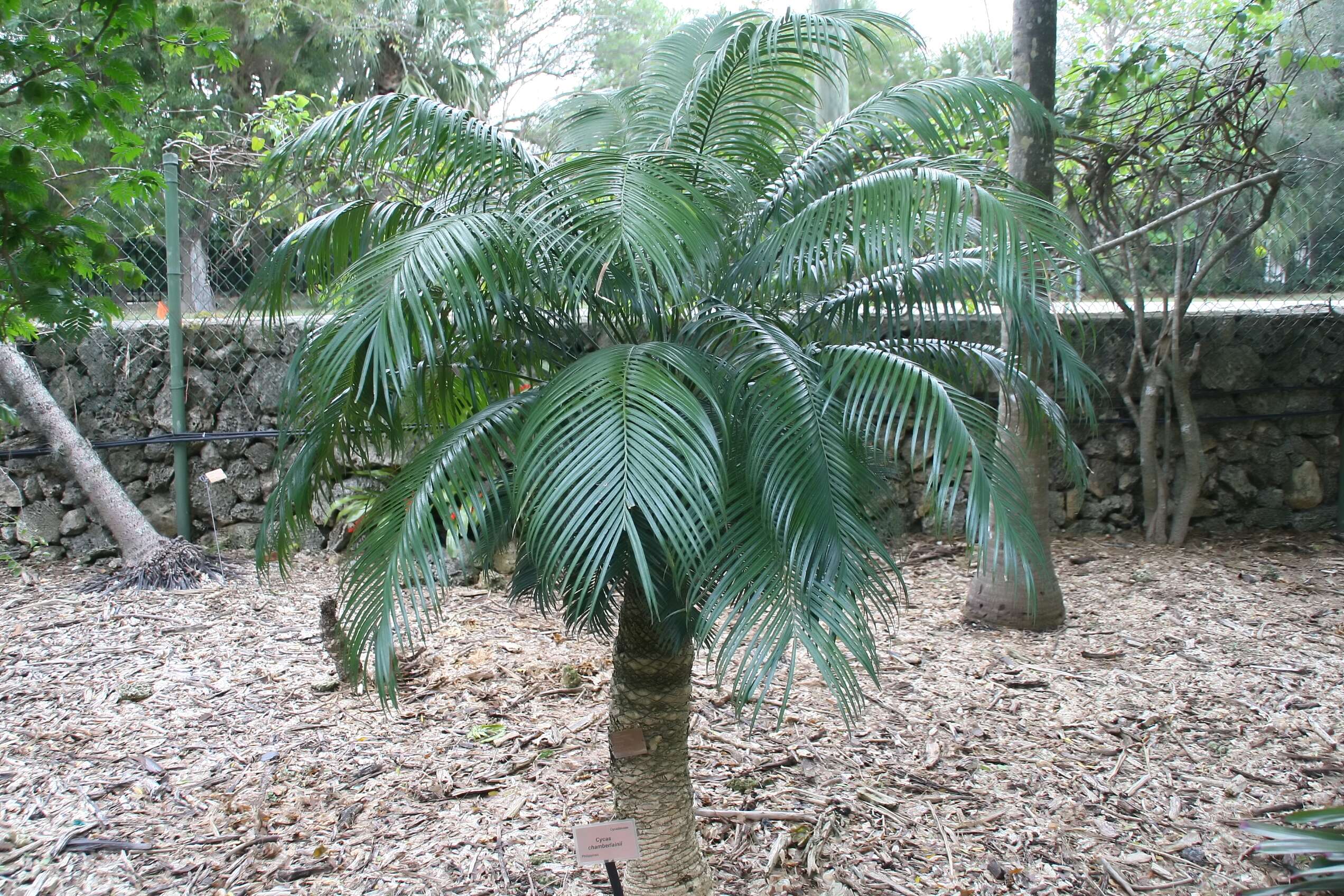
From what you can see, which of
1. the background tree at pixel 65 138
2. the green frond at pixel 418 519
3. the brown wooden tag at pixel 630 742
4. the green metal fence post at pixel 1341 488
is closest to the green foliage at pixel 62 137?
the background tree at pixel 65 138

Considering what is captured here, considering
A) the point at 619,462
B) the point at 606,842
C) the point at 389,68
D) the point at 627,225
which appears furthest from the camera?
the point at 389,68

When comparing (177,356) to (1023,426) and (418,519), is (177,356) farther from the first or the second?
(1023,426)

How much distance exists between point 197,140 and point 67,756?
3547 mm

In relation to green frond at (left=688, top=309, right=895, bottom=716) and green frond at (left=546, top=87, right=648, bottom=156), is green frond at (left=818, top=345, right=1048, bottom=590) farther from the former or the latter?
green frond at (left=546, top=87, right=648, bottom=156)

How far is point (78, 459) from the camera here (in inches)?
177

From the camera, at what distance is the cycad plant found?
4.89 ft

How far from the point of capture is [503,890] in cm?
220

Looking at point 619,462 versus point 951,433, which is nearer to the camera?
point 619,462

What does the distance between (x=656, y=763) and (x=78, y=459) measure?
395 cm

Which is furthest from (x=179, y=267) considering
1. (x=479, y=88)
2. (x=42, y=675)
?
(x=479, y=88)

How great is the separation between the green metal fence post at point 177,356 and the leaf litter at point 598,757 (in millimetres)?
857

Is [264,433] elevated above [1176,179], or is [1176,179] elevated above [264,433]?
[1176,179]

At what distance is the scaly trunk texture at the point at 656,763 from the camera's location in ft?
6.37

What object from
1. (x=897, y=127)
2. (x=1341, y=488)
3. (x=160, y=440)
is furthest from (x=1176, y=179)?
(x=160, y=440)
